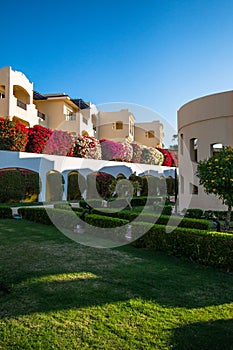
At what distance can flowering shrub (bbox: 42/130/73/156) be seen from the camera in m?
19.6

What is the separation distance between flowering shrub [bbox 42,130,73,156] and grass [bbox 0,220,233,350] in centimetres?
1354

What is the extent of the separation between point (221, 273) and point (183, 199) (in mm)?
10891

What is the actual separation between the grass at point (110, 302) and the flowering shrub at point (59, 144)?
1354 centimetres

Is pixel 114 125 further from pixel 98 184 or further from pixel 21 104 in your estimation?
pixel 98 184

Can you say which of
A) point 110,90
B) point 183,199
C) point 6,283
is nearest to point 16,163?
point 110,90

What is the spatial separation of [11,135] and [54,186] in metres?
4.33

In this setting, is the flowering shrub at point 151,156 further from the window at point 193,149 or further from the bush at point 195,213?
the bush at point 195,213

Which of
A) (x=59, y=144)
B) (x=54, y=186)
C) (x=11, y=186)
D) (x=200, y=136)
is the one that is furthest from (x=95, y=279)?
(x=59, y=144)

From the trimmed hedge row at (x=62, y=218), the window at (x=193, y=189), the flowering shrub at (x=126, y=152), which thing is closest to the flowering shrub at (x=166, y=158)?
the flowering shrub at (x=126, y=152)

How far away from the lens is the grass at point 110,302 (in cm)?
318

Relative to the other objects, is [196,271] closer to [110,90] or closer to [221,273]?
[221,273]

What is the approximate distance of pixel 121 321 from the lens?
3.57 metres

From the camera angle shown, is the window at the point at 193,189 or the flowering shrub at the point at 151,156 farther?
the flowering shrub at the point at 151,156

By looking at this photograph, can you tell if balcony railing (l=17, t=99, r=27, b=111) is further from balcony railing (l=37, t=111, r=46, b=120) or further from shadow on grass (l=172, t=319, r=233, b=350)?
shadow on grass (l=172, t=319, r=233, b=350)
